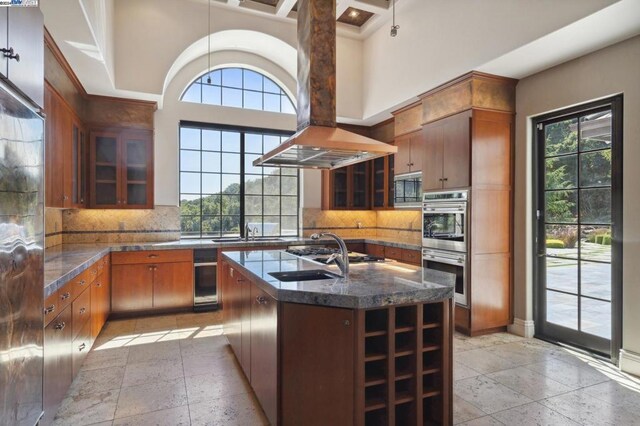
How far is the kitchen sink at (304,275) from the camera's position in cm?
253

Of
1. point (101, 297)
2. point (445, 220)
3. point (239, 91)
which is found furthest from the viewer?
point (239, 91)

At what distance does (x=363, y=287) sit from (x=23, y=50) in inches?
76.4

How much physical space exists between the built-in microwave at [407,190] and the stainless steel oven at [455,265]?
0.83 metres

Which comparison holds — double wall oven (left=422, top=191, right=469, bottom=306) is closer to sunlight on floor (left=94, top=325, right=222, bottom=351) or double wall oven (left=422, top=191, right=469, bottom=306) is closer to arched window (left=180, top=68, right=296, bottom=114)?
sunlight on floor (left=94, top=325, right=222, bottom=351)

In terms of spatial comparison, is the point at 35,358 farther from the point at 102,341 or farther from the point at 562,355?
the point at 562,355

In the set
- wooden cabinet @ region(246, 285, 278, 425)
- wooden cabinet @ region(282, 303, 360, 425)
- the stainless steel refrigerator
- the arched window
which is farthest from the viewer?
the arched window

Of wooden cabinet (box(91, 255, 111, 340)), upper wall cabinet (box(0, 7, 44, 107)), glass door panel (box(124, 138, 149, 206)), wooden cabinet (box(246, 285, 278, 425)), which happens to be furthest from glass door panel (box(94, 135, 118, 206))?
upper wall cabinet (box(0, 7, 44, 107))

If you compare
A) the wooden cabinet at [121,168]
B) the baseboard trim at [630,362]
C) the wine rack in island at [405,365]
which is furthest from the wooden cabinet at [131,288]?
the baseboard trim at [630,362]

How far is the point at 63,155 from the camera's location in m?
3.78

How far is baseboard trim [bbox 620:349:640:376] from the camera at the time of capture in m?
3.05

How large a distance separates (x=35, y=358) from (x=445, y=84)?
4392mm

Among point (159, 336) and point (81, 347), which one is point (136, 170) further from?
point (81, 347)

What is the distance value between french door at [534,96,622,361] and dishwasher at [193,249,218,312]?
4.00 metres

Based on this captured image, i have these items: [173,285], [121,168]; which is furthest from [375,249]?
[121,168]
